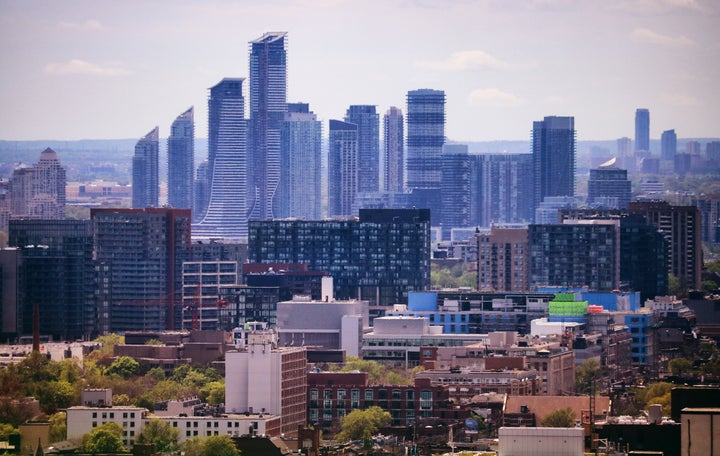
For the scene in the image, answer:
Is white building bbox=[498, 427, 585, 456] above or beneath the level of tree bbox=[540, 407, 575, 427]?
above

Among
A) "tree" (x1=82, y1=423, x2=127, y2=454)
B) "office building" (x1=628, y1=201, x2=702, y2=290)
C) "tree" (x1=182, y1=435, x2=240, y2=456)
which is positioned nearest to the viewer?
"tree" (x1=182, y1=435, x2=240, y2=456)

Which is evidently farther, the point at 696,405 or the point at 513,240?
the point at 513,240

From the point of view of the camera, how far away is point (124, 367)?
4407 inches

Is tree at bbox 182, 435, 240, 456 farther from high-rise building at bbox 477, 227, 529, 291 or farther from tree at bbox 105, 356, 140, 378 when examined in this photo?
high-rise building at bbox 477, 227, 529, 291

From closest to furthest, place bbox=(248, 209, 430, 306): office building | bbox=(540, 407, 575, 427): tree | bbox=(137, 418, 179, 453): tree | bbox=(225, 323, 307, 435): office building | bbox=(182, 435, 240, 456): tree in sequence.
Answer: bbox=(182, 435, 240, 456): tree
bbox=(137, 418, 179, 453): tree
bbox=(540, 407, 575, 427): tree
bbox=(225, 323, 307, 435): office building
bbox=(248, 209, 430, 306): office building

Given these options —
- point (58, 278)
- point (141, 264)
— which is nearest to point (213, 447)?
point (58, 278)

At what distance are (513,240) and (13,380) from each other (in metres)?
66.4

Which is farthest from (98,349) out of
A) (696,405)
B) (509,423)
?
(696,405)

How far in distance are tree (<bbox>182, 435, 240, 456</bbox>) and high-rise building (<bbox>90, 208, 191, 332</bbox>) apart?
223 ft

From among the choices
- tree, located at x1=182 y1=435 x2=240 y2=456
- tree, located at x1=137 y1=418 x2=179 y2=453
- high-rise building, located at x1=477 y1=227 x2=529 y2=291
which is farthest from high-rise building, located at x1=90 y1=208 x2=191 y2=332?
tree, located at x1=182 y1=435 x2=240 y2=456

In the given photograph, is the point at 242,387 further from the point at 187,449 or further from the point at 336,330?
the point at 336,330

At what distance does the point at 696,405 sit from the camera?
223ft

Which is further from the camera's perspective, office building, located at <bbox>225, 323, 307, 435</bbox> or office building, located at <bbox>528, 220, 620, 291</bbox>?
office building, located at <bbox>528, 220, 620, 291</bbox>

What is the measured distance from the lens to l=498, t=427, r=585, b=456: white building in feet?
205
